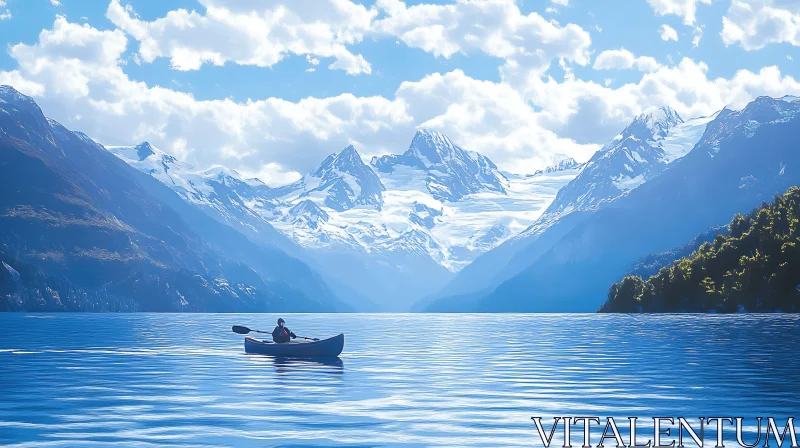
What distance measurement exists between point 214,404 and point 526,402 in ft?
57.3

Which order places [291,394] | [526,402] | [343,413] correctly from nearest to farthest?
[343,413], [526,402], [291,394]

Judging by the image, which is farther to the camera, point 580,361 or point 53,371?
point 580,361

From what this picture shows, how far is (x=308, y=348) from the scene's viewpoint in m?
85.4

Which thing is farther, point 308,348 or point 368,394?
point 308,348

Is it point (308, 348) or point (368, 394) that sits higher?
point (308, 348)

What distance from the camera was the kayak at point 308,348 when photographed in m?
84.9

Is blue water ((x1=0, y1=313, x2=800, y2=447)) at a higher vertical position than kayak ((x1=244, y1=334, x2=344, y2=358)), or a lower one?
lower

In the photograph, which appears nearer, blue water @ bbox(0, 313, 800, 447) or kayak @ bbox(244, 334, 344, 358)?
blue water @ bbox(0, 313, 800, 447)

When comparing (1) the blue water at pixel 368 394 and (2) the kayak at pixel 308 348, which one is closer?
(1) the blue water at pixel 368 394

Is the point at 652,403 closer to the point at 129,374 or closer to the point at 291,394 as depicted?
the point at 291,394

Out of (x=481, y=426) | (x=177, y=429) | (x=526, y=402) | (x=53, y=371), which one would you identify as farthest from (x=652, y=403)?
(x=53, y=371)

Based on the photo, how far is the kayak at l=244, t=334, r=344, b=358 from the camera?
84938 millimetres

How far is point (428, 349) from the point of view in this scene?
106 meters

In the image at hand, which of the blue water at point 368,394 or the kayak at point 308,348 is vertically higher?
the kayak at point 308,348
